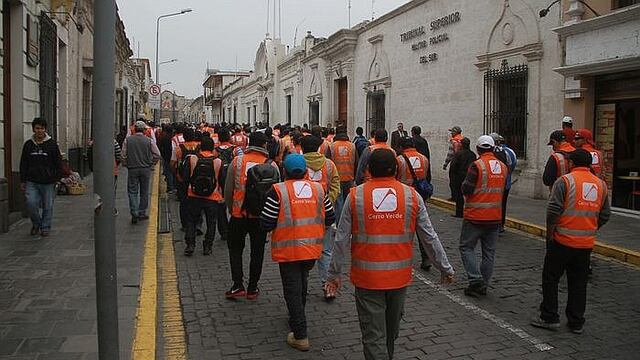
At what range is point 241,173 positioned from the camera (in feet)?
20.8

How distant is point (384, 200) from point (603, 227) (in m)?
7.56

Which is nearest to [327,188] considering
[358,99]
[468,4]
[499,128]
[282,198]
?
[282,198]

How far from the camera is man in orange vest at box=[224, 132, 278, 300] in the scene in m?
5.98

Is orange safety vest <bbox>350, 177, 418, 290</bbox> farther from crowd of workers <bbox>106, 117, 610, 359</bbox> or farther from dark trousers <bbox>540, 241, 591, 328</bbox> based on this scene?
dark trousers <bbox>540, 241, 591, 328</bbox>

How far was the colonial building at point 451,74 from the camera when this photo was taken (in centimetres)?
1308

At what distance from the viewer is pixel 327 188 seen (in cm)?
647

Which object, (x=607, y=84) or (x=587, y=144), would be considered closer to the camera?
(x=587, y=144)

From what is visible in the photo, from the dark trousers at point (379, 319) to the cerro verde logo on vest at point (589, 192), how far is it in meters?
2.25

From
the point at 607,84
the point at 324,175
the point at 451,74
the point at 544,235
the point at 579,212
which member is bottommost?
the point at 544,235

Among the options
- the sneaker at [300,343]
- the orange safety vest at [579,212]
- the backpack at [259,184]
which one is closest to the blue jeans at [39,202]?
the backpack at [259,184]

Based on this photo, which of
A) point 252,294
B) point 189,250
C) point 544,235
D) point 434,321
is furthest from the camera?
point 544,235

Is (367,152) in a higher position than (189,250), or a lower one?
higher

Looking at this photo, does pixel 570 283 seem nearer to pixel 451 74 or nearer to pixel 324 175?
pixel 324 175

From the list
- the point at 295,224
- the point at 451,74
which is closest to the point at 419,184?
the point at 295,224
